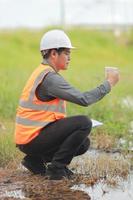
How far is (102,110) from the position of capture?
10141 millimetres

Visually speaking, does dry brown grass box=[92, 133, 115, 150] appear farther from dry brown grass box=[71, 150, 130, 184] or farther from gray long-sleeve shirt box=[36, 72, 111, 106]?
gray long-sleeve shirt box=[36, 72, 111, 106]

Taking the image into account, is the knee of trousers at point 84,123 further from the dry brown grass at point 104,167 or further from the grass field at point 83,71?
the grass field at point 83,71

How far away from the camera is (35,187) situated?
628 cm

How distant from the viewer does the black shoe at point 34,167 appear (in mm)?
6688

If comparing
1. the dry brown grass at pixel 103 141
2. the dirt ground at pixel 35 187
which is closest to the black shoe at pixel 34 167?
the dirt ground at pixel 35 187

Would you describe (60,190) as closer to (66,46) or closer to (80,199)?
(80,199)

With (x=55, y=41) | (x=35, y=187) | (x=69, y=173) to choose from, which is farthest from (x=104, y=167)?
(x=55, y=41)

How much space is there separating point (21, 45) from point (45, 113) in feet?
92.9

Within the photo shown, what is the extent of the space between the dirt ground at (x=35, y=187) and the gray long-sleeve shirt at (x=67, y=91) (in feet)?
2.64

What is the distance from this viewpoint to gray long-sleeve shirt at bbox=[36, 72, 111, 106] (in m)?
6.17

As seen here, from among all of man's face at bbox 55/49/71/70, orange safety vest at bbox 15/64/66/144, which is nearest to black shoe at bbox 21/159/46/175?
orange safety vest at bbox 15/64/66/144

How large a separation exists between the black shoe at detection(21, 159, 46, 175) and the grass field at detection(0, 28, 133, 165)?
0.54 meters

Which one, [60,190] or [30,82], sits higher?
[30,82]

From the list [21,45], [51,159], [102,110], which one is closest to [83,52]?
[21,45]
